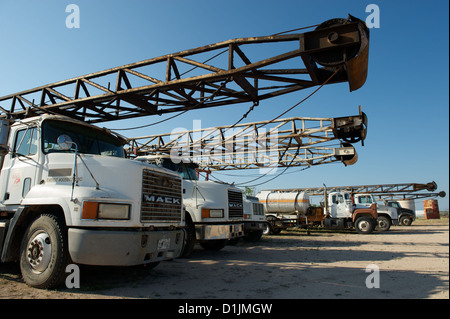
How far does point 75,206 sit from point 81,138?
182 cm

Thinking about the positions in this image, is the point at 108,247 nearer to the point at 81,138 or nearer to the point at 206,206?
the point at 81,138

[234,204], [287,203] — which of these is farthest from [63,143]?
[287,203]

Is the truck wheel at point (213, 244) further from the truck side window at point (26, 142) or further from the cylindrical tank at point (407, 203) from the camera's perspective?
the cylindrical tank at point (407, 203)

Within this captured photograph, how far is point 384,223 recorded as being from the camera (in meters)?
20.8

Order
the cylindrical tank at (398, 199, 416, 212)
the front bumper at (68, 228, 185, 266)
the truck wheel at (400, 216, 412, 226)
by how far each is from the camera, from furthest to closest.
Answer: the cylindrical tank at (398, 199, 416, 212)
the truck wheel at (400, 216, 412, 226)
the front bumper at (68, 228, 185, 266)

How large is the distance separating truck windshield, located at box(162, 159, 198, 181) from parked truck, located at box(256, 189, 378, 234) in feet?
33.9

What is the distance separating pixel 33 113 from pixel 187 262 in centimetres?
617

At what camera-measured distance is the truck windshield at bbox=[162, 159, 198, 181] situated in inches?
334

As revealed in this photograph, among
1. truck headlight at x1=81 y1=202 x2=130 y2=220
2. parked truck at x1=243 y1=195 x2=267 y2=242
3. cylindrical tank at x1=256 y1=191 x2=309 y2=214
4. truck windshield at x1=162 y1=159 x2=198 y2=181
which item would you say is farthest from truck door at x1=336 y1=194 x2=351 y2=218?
truck headlight at x1=81 y1=202 x2=130 y2=220

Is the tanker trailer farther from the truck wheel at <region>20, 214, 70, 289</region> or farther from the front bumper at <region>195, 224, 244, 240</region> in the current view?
the truck wheel at <region>20, 214, 70, 289</region>

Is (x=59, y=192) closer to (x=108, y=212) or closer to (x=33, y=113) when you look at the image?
(x=108, y=212)

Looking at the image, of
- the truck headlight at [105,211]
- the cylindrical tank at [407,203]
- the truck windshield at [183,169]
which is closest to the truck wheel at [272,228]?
the truck windshield at [183,169]

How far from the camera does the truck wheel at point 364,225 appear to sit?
18344 millimetres

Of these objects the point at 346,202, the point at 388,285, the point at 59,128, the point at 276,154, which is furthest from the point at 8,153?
the point at 346,202
